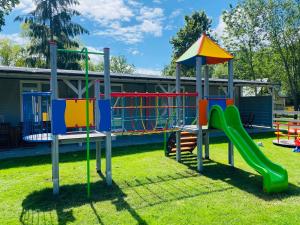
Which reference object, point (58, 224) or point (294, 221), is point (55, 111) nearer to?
point (58, 224)

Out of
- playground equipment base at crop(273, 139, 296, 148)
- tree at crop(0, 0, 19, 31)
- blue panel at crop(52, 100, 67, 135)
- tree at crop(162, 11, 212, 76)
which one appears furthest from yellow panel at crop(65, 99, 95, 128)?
tree at crop(162, 11, 212, 76)

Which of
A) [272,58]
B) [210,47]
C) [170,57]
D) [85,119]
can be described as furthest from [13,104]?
[170,57]

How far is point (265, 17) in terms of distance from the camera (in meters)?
23.6

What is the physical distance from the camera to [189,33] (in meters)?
32.2

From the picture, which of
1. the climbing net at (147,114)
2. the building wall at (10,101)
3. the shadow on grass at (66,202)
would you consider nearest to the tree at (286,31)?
the climbing net at (147,114)

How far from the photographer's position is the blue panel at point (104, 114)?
528 cm

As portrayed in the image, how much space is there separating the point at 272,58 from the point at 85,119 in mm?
24979

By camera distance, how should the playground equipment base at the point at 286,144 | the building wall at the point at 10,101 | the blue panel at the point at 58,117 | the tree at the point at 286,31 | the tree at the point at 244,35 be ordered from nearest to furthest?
the blue panel at the point at 58,117, the playground equipment base at the point at 286,144, the building wall at the point at 10,101, the tree at the point at 286,31, the tree at the point at 244,35

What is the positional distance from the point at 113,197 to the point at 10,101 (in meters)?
8.34

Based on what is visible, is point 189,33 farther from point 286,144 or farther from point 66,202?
point 66,202

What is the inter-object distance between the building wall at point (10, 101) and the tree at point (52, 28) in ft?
44.5

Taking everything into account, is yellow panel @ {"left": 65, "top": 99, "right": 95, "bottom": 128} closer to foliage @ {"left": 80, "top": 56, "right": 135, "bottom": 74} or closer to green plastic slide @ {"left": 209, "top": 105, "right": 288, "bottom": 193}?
green plastic slide @ {"left": 209, "top": 105, "right": 288, "bottom": 193}

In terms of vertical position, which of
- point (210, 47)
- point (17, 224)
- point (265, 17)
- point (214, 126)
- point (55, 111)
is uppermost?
point (265, 17)

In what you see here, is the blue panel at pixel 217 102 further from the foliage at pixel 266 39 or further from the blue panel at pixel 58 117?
the foliage at pixel 266 39
